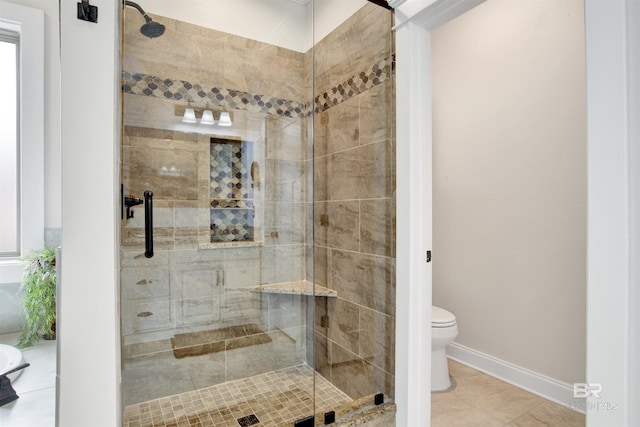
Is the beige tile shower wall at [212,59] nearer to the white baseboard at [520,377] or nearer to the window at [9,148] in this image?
the window at [9,148]

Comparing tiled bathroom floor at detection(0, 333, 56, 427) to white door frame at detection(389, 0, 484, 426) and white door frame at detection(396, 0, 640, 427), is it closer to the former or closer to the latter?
white door frame at detection(389, 0, 484, 426)

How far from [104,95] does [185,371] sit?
5.20 feet

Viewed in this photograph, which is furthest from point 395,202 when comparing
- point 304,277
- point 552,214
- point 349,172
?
point 552,214

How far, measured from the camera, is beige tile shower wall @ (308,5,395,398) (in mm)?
1727

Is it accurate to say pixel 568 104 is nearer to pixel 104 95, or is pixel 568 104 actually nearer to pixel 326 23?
pixel 326 23

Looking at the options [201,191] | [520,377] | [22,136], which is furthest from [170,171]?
[520,377]

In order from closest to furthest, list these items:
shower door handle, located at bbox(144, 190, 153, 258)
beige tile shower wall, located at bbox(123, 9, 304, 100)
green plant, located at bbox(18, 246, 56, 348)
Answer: shower door handle, located at bbox(144, 190, 153, 258)
green plant, located at bbox(18, 246, 56, 348)
beige tile shower wall, located at bbox(123, 9, 304, 100)

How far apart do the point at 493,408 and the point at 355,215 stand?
4.52 ft

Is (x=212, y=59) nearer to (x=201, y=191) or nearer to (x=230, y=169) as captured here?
(x=230, y=169)

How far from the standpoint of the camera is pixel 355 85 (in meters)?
1.91

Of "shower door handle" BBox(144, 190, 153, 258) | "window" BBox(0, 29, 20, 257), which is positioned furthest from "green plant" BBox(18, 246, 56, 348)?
"shower door handle" BBox(144, 190, 153, 258)

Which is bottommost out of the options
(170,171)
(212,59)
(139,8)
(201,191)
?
(201,191)

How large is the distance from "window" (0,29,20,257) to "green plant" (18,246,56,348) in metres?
0.23

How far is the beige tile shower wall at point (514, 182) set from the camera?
1929mm
